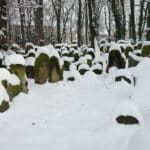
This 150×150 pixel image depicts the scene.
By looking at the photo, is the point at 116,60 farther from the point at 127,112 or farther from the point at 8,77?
the point at 127,112

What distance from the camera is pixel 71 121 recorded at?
27.7 feet

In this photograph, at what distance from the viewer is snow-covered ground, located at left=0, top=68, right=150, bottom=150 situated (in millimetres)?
6934

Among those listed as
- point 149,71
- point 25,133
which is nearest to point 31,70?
point 149,71

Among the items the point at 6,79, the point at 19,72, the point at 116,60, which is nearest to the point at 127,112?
the point at 6,79

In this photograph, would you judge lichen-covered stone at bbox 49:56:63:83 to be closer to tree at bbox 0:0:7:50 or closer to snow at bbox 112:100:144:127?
tree at bbox 0:0:7:50

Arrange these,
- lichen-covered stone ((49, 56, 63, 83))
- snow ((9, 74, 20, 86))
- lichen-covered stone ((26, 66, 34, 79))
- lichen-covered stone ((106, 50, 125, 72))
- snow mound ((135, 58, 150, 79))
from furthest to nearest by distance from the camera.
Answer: lichen-covered stone ((106, 50, 125, 72)) → lichen-covered stone ((26, 66, 34, 79)) → lichen-covered stone ((49, 56, 63, 83)) → snow ((9, 74, 20, 86)) → snow mound ((135, 58, 150, 79))

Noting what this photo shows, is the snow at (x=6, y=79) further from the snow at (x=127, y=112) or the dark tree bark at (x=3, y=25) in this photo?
the dark tree bark at (x=3, y=25)

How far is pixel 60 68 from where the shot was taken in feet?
43.1

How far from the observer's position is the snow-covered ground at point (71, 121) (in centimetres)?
693

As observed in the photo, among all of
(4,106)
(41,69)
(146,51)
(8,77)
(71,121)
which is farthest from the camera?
(146,51)

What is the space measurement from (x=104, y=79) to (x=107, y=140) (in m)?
6.19

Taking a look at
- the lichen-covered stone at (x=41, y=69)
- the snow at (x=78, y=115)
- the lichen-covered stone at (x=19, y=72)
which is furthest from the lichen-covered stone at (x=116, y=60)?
the lichen-covered stone at (x=19, y=72)

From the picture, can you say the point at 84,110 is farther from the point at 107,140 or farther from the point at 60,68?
the point at 60,68

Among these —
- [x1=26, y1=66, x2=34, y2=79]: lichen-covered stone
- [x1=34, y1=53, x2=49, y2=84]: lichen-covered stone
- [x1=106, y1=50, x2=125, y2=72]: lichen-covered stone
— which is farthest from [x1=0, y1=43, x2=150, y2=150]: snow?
[x1=106, y1=50, x2=125, y2=72]: lichen-covered stone
